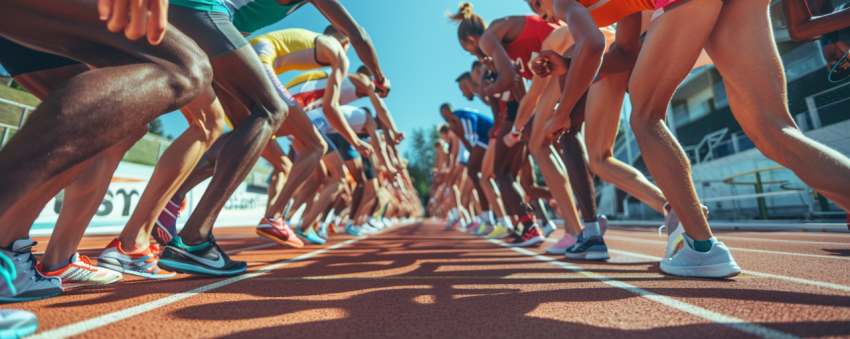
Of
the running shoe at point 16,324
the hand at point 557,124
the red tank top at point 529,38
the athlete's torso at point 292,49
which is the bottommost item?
the running shoe at point 16,324

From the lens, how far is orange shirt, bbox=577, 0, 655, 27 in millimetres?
2019

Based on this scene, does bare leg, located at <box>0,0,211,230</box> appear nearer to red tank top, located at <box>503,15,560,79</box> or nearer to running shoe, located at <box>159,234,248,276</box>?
running shoe, located at <box>159,234,248,276</box>

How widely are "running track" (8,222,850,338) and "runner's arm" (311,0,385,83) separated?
1.26m

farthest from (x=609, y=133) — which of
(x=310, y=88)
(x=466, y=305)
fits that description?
(x=310, y=88)

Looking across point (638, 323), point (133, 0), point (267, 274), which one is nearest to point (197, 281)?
point (267, 274)

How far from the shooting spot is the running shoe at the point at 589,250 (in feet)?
8.16

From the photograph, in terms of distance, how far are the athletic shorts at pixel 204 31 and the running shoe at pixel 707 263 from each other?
2.21 metres

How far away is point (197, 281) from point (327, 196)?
3.63m

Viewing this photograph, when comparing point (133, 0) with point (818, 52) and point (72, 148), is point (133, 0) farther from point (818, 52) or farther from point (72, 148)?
point (818, 52)

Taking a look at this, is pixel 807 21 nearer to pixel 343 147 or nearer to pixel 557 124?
pixel 557 124

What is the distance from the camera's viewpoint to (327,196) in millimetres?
5328

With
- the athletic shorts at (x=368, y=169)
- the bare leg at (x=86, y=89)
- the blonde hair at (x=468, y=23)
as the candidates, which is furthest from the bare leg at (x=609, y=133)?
the athletic shorts at (x=368, y=169)

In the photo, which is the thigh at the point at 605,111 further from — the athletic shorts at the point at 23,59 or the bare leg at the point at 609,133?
the athletic shorts at the point at 23,59

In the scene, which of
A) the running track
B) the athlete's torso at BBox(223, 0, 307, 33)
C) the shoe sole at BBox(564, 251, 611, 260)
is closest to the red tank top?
the shoe sole at BBox(564, 251, 611, 260)
